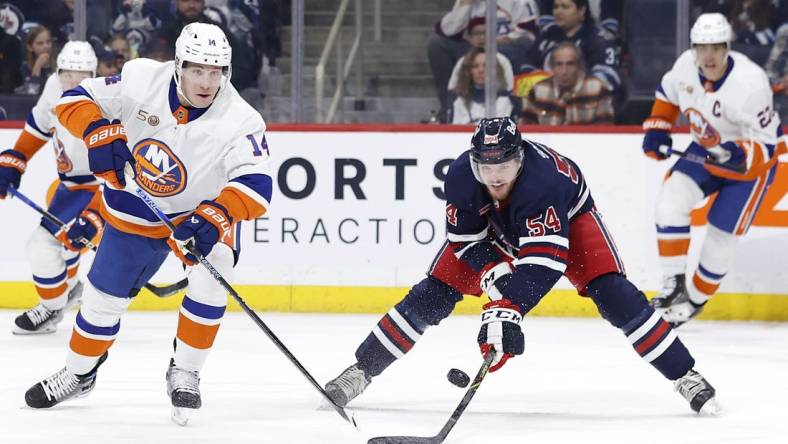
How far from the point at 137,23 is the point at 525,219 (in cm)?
347

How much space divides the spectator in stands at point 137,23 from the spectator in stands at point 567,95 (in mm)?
1768

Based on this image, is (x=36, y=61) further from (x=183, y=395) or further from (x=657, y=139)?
(x=183, y=395)

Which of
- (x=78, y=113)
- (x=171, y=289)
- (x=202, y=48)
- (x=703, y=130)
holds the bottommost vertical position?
(x=171, y=289)

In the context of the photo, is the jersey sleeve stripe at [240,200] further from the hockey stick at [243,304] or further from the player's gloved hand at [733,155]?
the player's gloved hand at [733,155]

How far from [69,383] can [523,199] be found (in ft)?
4.24

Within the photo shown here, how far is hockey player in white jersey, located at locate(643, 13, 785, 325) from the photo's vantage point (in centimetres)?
555

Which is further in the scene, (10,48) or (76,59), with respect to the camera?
(10,48)

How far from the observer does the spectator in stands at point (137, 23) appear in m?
6.30

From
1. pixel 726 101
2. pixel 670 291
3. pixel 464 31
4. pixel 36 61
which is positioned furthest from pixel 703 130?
pixel 36 61

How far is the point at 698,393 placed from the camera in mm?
3607

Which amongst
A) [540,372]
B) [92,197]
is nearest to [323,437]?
[540,372]

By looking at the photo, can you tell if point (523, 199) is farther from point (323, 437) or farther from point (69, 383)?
point (69, 383)

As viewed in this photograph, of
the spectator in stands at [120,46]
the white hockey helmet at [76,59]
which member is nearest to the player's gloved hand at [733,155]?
the white hockey helmet at [76,59]

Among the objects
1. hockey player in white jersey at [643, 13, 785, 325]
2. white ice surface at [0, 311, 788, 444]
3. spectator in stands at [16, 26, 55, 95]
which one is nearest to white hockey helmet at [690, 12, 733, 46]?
hockey player in white jersey at [643, 13, 785, 325]
